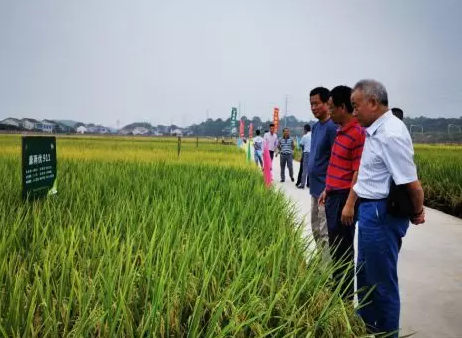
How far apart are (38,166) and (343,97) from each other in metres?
2.51

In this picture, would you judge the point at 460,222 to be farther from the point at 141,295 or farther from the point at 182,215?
the point at 141,295

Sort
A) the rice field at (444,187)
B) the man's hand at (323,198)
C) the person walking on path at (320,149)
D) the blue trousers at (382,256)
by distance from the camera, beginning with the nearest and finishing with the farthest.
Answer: the blue trousers at (382,256) → the man's hand at (323,198) → the person walking on path at (320,149) → the rice field at (444,187)

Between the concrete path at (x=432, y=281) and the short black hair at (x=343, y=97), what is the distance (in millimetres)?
884

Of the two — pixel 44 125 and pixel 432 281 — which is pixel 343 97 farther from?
pixel 44 125

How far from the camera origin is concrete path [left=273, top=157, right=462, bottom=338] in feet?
8.26

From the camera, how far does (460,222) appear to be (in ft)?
18.5

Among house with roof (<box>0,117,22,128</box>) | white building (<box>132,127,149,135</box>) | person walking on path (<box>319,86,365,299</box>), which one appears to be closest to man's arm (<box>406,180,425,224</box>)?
person walking on path (<box>319,86,365,299</box>)

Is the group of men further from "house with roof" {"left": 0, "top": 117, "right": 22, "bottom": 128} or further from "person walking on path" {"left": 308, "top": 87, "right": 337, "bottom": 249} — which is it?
"house with roof" {"left": 0, "top": 117, "right": 22, "bottom": 128}

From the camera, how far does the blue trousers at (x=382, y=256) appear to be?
80.6 inches

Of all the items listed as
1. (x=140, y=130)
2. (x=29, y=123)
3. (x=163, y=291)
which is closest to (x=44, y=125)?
(x=29, y=123)

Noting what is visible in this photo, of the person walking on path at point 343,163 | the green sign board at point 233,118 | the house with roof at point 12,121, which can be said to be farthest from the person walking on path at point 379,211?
the house with roof at point 12,121

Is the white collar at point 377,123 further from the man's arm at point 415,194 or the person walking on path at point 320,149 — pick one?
A: the person walking on path at point 320,149

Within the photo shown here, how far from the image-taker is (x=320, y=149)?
10.5ft

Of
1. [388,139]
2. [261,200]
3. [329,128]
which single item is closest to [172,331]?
[388,139]
